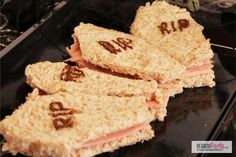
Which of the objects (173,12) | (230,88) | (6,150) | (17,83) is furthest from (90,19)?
(6,150)

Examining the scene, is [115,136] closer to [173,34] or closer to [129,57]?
[129,57]

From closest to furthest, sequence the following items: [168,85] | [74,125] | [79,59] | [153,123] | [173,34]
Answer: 1. [74,125]
2. [153,123]
3. [168,85]
4. [79,59]
5. [173,34]

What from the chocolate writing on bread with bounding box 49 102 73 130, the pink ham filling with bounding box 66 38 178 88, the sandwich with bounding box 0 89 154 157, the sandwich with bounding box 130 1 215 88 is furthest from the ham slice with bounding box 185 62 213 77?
the chocolate writing on bread with bounding box 49 102 73 130

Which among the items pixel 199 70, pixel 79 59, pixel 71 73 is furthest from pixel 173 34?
pixel 71 73

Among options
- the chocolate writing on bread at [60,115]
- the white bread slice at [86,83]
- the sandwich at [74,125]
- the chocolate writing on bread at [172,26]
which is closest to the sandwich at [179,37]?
the chocolate writing on bread at [172,26]

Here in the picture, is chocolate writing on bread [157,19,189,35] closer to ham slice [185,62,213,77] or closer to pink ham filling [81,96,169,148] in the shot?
ham slice [185,62,213,77]
